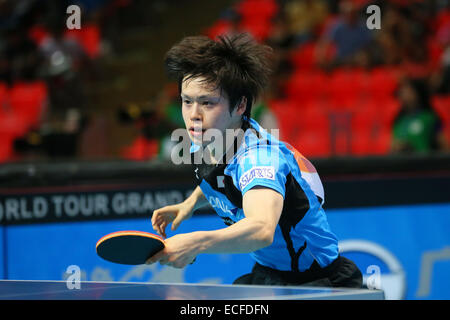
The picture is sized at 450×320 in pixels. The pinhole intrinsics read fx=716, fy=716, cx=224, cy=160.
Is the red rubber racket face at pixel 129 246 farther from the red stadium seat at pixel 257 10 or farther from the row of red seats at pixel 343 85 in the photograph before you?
the red stadium seat at pixel 257 10

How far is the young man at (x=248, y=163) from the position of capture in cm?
244

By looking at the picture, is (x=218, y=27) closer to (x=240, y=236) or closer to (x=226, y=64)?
(x=226, y=64)

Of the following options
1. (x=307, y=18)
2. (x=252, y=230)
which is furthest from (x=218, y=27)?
(x=252, y=230)

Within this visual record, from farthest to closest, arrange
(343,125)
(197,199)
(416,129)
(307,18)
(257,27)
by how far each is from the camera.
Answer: (257,27) → (307,18) → (343,125) → (416,129) → (197,199)

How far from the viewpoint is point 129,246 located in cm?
213

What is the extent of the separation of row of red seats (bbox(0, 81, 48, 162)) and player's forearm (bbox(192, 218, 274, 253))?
641 centimetres

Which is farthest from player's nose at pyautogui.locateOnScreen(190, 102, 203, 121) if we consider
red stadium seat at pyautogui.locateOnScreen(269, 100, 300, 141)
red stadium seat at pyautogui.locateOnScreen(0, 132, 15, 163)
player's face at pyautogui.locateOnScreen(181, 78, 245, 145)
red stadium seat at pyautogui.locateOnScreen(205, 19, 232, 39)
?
red stadium seat at pyautogui.locateOnScreen(205, 19, 232, 39)

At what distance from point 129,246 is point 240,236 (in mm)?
333

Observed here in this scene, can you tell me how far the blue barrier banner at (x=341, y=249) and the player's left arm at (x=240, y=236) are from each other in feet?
7.31

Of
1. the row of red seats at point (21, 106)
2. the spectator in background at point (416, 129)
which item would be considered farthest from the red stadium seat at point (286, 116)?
the row of red seats at point (21, 106)

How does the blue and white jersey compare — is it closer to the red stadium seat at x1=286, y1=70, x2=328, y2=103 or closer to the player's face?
the player's face

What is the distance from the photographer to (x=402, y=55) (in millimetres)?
8336

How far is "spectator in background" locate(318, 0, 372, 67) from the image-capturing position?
27.9ft
